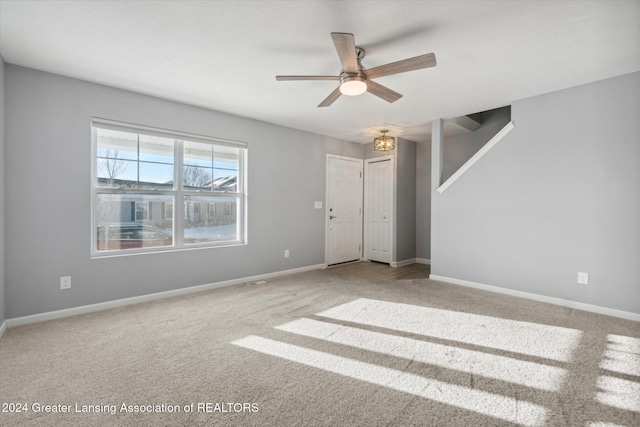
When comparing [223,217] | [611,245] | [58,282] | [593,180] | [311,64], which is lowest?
[58,282]

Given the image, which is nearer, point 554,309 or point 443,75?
point 443,75

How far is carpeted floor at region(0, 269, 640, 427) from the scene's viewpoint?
1580 mm

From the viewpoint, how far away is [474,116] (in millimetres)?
4910

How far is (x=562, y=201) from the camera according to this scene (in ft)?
10.8

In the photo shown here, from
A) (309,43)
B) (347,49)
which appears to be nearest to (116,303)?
(309,43)

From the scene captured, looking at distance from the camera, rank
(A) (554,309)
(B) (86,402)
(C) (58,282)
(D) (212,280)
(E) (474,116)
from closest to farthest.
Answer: (B) (86,402) < (C) (58,282) < (A) (554,309) < (D) (212,280) < (E) (474,116)

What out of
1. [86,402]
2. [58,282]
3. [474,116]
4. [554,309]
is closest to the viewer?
[86,402]

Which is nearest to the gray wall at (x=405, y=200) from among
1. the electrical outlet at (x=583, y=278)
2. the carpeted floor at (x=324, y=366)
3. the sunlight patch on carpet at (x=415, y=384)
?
the carpeted floor at (x=324, y=366)

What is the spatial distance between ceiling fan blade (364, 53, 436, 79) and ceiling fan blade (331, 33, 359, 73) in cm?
16

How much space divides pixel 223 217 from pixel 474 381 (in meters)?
3.50

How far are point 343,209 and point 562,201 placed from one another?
3374 millimetres

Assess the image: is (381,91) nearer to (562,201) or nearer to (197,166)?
(562,201)

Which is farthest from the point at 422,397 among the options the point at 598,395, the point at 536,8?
the point at 536,8

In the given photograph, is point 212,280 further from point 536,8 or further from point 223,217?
point 536,8
